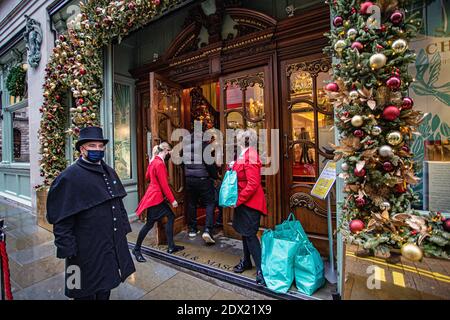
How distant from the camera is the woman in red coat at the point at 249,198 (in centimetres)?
262

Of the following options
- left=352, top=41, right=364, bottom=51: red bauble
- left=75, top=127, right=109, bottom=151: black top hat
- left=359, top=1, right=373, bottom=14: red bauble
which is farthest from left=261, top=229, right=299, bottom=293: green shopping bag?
left=359, top=1, right=373, bottom=14: red bauble

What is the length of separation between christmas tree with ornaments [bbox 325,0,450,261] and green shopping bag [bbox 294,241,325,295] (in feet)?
2.55

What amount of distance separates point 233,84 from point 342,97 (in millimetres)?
2481

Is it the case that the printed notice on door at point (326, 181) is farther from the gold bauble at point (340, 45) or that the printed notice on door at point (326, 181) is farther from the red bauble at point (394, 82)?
the gold bauble at point (340, 45)

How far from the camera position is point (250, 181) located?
261cm

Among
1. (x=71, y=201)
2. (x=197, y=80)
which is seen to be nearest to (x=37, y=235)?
(x=71, y=201)

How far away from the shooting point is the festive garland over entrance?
11.7ft

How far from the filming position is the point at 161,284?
2.79 meters

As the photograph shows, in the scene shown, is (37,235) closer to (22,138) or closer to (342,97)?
(22,138)

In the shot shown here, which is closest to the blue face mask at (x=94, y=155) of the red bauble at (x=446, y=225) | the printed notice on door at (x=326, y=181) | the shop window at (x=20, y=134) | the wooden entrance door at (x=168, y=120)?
the wooden entrance door at (x=168, y=120)

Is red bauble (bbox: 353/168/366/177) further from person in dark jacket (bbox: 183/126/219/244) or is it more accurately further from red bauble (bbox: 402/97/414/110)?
person in dark jacket (bbox: 183/126/219/244)

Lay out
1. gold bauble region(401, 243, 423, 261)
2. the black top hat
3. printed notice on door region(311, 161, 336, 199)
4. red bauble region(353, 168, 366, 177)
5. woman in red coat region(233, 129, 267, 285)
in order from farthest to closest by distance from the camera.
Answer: woman in red coat region(233, 129, 267, 285) < printed notice on door region(311, 161, 336, 199) < the black top hat < red bauble region(353, 168, 366, 177) < gold bauble region(401, 243, 423, 261)

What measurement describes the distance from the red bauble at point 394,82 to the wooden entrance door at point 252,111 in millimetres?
1994
